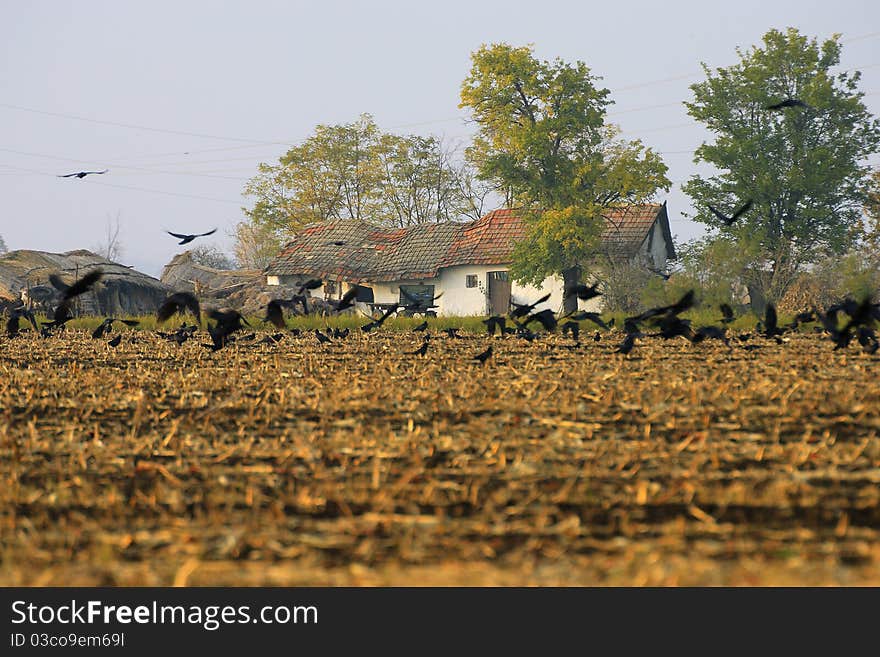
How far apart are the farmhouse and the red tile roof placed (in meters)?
0.04

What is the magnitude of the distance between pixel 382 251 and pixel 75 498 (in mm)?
40974

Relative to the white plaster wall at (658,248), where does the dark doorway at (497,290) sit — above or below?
below

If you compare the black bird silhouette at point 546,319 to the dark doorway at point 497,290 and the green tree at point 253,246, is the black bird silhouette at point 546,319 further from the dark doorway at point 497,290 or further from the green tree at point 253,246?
the green tree at point 253,246

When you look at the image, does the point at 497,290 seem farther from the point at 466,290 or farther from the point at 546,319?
the point at 546,319

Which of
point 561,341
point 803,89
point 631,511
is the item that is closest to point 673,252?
point 803,89

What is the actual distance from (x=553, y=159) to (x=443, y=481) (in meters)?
34.5

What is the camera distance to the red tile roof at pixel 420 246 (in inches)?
1609

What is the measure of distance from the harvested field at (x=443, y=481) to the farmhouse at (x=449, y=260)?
32.7 meters

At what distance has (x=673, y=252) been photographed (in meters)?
45.0

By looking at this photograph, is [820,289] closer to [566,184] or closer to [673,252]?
[566,184]

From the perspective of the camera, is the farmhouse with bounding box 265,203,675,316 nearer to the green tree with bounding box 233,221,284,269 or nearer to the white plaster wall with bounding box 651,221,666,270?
the white plaster wall with bounding box 651,221,666,270

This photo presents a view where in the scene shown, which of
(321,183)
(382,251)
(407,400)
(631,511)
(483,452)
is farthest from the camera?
(321,183)

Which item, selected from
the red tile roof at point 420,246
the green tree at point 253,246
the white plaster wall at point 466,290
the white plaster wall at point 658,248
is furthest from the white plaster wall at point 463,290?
the green tree at point 253,246

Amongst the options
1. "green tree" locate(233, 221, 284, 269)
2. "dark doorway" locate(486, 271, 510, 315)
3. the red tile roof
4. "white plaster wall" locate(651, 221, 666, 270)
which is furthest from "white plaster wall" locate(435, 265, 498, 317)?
"green tree" locate(233, 221, 284, 269)
